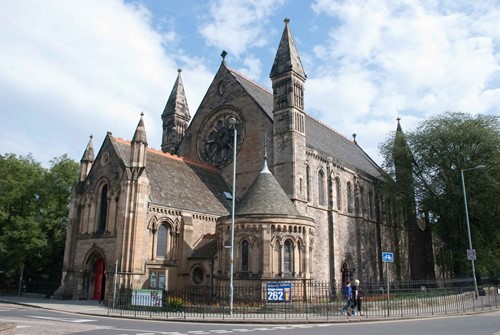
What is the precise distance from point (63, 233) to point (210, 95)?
17582 mm

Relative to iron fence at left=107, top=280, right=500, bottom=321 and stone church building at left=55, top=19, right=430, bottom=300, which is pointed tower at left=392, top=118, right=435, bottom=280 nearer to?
stone church building at left=55, top=19, right=430, bottom=300

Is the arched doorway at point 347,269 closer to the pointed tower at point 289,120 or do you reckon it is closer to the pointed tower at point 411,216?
the pointed tower at point 411,216

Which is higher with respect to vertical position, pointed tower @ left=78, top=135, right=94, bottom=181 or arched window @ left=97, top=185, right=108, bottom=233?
pointed tower @ left=78, top=135, right=94, bottom=181

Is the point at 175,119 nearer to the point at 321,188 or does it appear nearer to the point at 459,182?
the point at 321,188

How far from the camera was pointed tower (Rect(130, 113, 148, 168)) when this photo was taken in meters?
26.3

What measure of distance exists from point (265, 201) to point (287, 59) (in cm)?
1290

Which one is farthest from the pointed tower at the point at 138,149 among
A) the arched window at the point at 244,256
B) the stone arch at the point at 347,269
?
the stone arch at the point at 347,269

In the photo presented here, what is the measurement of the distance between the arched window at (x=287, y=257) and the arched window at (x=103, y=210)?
1241 centimetres

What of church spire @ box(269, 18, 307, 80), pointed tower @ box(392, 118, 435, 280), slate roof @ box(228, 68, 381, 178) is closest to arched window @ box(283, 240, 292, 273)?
slate roof @ box(228, 68, 381, 178)

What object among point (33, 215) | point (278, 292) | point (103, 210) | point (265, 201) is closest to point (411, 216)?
point (265, 201)

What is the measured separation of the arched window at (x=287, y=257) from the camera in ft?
78.8

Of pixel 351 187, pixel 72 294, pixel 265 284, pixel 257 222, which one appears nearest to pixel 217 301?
pixel 265 284

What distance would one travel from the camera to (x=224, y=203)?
105ft

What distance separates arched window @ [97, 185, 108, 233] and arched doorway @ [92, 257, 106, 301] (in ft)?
7.24
